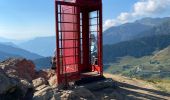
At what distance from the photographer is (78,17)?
1706 cm

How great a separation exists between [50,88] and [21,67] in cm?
554

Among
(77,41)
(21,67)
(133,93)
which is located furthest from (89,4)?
(21,67)

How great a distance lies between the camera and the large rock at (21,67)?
18719 millimetres

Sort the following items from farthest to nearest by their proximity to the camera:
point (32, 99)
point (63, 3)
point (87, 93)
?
point (63, 3) → point (87, 93) → point (32, 99)

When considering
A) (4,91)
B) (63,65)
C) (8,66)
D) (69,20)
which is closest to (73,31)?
(69,20)

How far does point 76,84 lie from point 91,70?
7.16 feet

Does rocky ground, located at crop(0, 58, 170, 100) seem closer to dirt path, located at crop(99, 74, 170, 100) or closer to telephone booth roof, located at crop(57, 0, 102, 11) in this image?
dirt path, located at crop(99, 74, 170, 100)

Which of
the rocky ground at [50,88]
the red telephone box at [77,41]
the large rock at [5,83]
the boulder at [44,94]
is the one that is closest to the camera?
the large rock at [5,83]

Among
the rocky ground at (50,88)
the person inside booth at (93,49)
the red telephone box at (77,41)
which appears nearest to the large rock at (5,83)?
the rocky ground at (50,88)

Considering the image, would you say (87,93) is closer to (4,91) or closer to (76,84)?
(76,84)

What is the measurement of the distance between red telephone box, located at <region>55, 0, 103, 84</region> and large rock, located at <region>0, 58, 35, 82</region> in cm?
287

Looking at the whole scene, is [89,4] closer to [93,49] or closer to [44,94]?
[93,49]

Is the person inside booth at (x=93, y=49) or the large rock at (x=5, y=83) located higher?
the person inside booth at (x=93, y=49)

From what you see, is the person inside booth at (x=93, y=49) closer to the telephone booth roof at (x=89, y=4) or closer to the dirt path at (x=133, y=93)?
the telephone booth roof at (x=89, y=4)
